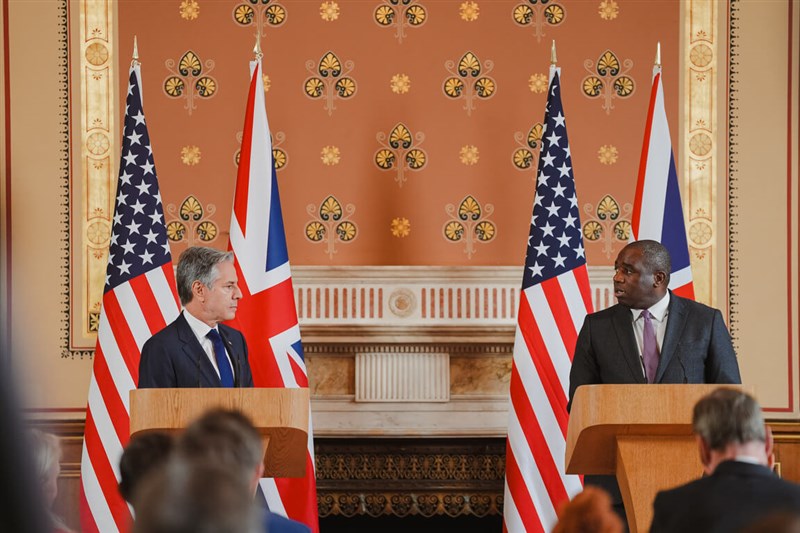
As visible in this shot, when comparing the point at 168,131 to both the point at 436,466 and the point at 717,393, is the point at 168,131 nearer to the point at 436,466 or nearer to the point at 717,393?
the point at 436,466

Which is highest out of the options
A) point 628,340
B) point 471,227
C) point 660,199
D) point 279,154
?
point 279,154

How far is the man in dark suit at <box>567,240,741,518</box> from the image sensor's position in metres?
4.08

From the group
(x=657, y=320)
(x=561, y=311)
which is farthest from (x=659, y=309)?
(x=561, y=311)

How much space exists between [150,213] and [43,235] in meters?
0.80

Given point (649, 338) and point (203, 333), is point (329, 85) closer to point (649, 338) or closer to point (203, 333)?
point (203, 333)

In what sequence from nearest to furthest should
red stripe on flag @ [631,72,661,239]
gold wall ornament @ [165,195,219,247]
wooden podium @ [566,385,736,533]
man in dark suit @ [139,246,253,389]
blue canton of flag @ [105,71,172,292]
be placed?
wooden podium @ [566,385,736,533] → man in dark suit @ [139,246,253,389] → blue canton of flag @ [105,71,172,292] → red stripe on flag @ [631,72,661,239] → gold wall ornament @ [165,195,219,247]

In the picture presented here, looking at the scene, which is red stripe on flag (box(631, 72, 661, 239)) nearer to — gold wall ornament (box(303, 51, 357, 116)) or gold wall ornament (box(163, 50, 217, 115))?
gold wall ornament (box(303, 51, 357, 116))

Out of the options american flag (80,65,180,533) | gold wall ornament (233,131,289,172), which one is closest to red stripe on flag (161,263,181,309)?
american flag (80,65,180,533)

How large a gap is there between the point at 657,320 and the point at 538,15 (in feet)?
7.64

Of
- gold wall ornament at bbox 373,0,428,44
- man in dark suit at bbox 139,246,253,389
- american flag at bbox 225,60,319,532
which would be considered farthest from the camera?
gold wall ornament at bbox 373,0,428,44

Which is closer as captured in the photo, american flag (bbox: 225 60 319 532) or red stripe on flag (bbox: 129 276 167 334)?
american flag (bbox: 225 60 319 532)

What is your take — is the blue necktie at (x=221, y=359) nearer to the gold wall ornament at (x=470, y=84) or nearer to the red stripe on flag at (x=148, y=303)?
the red stripe on flag at (x=148, y=303)

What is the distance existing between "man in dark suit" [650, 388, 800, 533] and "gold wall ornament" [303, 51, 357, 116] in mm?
3770

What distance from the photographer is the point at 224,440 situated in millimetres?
1846
